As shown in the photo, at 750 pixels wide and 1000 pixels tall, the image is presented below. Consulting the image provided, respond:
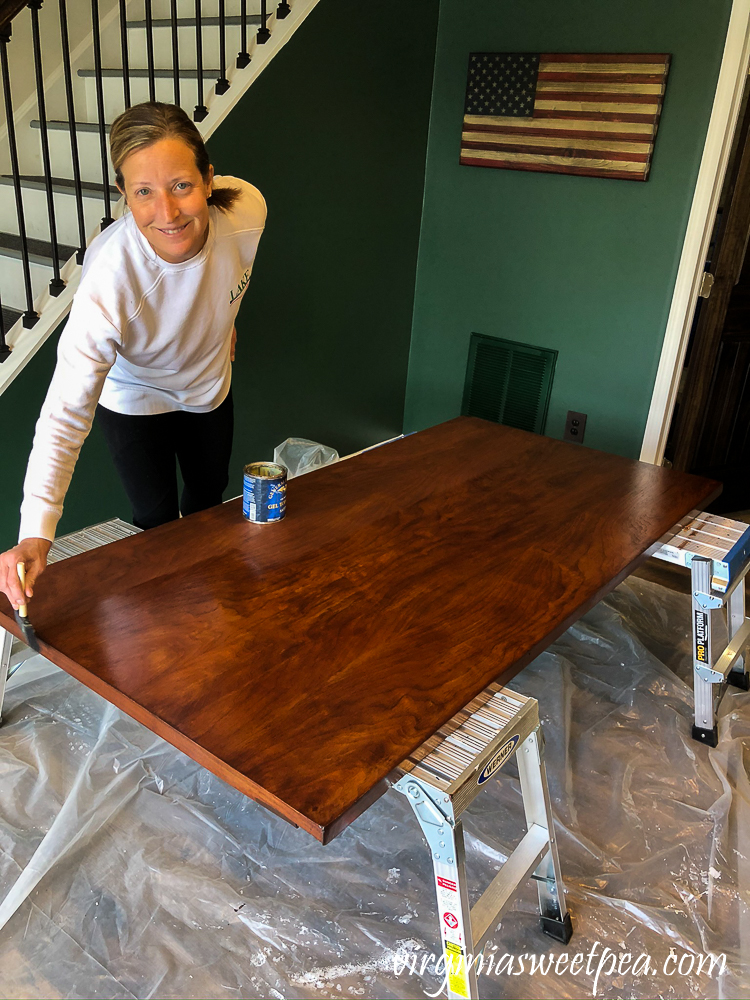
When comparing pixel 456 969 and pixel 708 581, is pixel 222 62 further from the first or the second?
pixel 456 969

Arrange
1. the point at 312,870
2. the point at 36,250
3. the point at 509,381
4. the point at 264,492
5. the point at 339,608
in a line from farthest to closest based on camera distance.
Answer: the point at 509,381
the point at 36,250
the point at 264,492
the point at 312,870
the point at 339,608

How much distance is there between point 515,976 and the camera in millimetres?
1411

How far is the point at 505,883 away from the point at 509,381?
2.59 m

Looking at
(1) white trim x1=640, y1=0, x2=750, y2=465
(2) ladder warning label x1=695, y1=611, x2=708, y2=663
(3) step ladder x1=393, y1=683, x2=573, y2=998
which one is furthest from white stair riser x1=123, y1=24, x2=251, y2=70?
(3) step ladder x1=393, y1=683, x2=573, y2=998

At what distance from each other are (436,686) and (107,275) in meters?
0.96

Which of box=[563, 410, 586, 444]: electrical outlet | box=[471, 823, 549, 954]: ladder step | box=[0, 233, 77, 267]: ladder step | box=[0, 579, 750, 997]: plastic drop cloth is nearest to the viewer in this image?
box=[471, 823, 549, 954]: ladder step

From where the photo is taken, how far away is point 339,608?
1435 millimetres

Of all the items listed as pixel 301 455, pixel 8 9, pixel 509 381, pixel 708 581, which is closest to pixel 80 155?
pixel 8 9

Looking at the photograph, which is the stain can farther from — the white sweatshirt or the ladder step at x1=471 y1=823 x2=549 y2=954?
the ladder step at x1=471 y1=823 x2=549 y2=954

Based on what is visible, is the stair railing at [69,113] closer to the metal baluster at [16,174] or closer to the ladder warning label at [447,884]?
the metal baluster at [16,174]

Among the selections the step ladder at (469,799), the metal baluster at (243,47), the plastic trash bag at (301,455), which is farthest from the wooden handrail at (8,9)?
the step ladder at (469,799)

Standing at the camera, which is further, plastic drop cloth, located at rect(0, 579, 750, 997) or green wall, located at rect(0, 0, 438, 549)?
green wall, located at rect(0, 0, 438, 549)

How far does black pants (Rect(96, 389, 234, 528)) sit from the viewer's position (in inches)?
74.0

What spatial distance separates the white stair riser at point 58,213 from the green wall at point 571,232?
1.56 m
